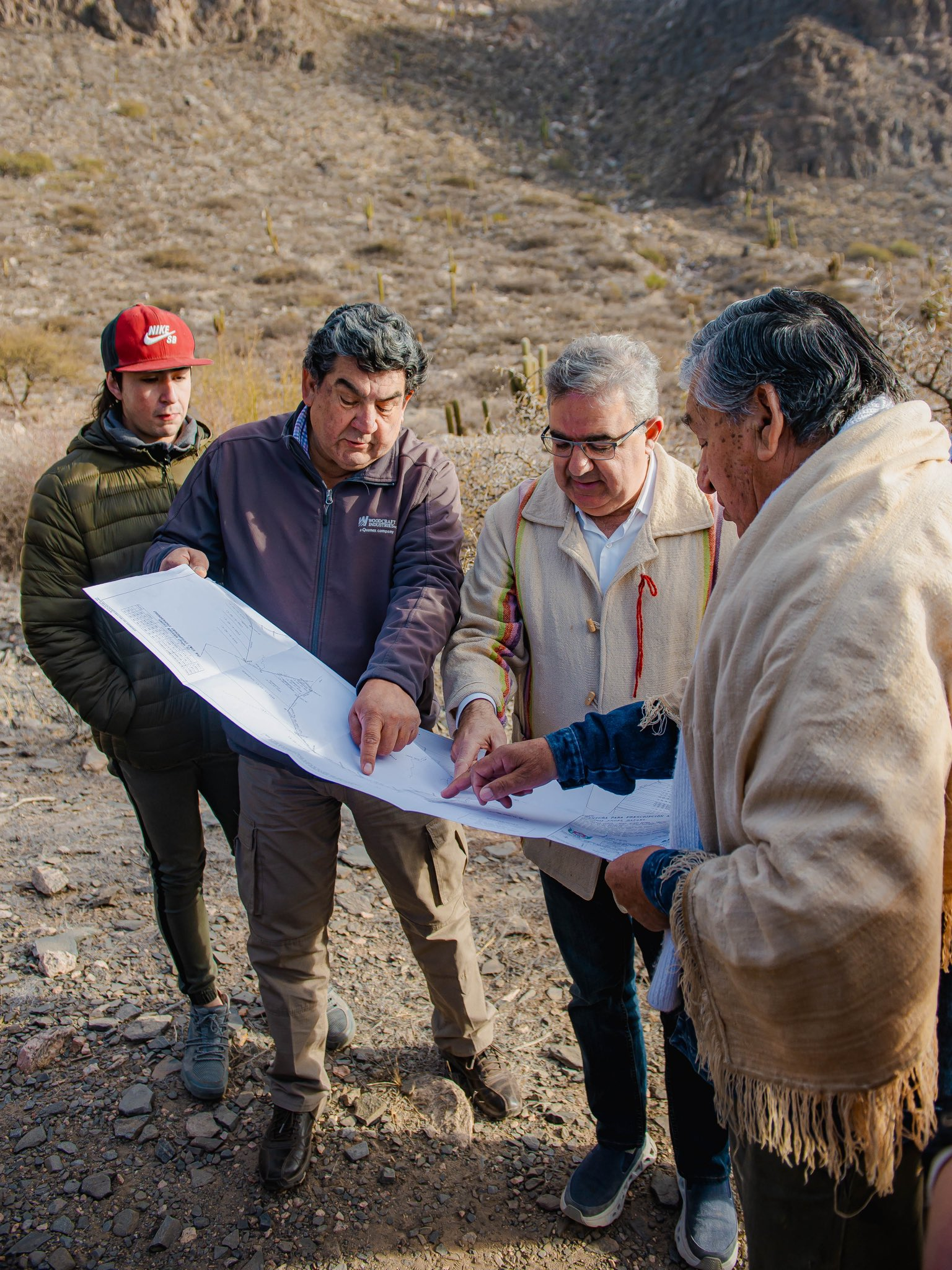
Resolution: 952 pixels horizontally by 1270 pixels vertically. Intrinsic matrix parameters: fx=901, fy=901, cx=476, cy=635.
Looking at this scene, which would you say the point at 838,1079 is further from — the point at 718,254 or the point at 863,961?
the point at 718,254

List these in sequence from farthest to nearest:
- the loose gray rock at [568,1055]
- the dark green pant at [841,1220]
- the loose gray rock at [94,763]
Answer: the loose gray rock at [94,763]
the loose gray rock at [568,1055]
the dark green pant at [841,1220]

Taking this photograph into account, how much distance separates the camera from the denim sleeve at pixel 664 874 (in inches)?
57.2

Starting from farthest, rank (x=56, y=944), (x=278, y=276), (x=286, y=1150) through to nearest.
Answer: (x=278, y=276), (x=56, y=944), (x=286, y=1150)

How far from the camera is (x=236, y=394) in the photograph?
25.3 feet

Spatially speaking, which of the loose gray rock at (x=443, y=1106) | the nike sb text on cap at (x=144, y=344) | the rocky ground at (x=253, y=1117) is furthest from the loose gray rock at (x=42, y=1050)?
the nike sb text on cap at (x=144, y=344)

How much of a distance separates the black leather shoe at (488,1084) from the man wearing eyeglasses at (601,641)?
32cm

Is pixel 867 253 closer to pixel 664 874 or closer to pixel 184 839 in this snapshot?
pixel 184 839

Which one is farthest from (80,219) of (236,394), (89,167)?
(236,394)

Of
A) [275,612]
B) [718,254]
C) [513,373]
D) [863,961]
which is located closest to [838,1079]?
[863,961]

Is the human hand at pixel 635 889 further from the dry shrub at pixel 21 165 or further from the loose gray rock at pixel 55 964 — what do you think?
the dry shrub at pixel 21 165

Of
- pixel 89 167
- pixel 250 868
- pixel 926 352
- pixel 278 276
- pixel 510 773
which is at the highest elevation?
pixel 89 167

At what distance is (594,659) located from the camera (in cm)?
221

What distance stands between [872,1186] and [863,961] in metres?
0.47

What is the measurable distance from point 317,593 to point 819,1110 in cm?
161
